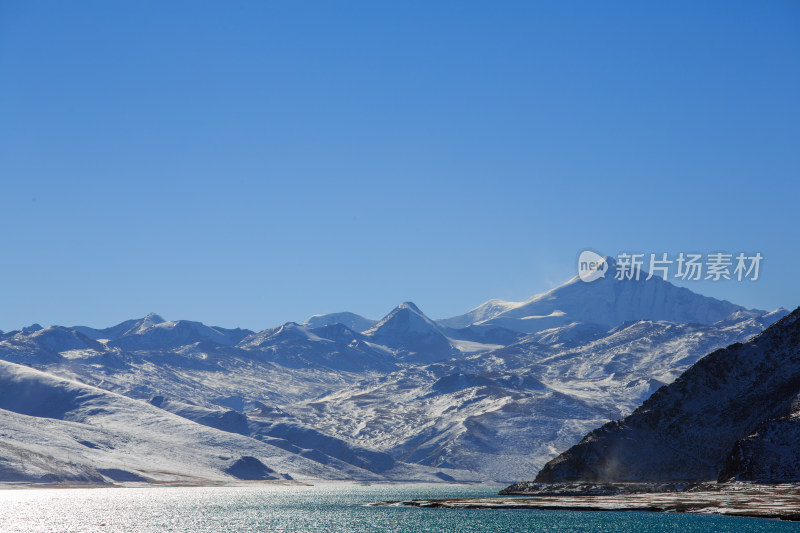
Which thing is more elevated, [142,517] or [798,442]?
[798,442]

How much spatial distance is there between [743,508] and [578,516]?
30.9m

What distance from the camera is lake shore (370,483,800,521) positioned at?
150750 mm

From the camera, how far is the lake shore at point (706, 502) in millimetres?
150750

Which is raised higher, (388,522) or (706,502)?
(706,502)

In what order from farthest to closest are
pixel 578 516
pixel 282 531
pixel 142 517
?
pixel 142 517 → pixel 578 516 → pixel 282 531

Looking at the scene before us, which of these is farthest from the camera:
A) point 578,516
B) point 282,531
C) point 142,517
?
point 142,517

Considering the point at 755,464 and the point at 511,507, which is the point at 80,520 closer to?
the point at 511,507

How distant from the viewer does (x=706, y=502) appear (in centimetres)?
16950

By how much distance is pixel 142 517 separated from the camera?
185 metres

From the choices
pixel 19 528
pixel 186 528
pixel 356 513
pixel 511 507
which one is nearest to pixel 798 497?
pixel 511 507

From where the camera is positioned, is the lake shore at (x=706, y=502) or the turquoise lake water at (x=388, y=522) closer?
the turquoise lake water at (x=388, y=522)

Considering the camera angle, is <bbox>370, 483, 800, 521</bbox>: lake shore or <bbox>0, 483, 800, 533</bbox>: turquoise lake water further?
<bbox>370, 483, 800, 521</bbox>: lake shore

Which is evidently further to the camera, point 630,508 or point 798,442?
point 798,442

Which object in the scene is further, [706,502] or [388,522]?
[706,502]
